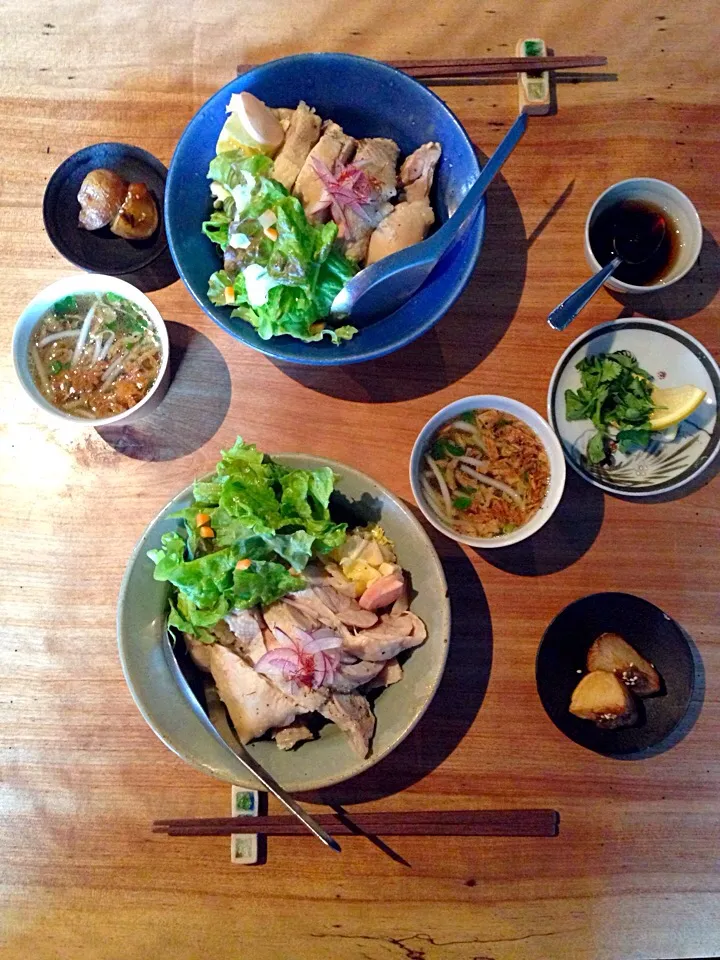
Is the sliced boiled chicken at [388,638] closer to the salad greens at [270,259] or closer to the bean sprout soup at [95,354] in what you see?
the salad greens at [270,259]

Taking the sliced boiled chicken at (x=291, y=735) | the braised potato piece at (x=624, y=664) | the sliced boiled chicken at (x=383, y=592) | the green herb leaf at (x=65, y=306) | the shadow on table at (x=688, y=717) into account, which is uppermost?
the green herb leaf at (x=65, y=306)

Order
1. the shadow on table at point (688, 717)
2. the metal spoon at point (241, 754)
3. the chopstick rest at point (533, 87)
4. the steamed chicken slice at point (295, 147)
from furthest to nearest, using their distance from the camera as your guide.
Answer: the chopstick rest at point (533, 87), the shadow on table at point (688, 717), the steamed chicken slice at point (295, 147), the metal spoon at point (241, 754)

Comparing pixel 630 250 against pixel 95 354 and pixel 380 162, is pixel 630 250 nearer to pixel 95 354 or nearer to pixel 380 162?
pixel 380 162

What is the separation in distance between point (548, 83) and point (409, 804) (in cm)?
215

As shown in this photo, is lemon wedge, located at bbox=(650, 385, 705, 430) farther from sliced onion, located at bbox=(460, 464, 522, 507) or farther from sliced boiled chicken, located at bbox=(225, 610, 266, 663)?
sliced boiled chicken, located at bbox=(225, 610, 266, 663)

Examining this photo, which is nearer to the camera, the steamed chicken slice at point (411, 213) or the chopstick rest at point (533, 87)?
the steamed chicken slice at point (411, 213)

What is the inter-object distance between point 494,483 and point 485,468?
50mm

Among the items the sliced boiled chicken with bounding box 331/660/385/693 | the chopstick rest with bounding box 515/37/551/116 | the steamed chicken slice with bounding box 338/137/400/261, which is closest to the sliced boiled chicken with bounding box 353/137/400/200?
the steamed chicken slice with bounding box 338/137/400/261

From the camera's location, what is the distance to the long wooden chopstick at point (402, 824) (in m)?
1.82

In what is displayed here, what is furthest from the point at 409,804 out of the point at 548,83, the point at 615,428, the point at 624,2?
the point at 624,2

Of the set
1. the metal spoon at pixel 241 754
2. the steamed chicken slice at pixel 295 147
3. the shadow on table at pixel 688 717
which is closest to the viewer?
the metal spoon at pixel 241 754

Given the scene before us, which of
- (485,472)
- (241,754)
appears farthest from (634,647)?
(241,754)

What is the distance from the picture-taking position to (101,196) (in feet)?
6.04

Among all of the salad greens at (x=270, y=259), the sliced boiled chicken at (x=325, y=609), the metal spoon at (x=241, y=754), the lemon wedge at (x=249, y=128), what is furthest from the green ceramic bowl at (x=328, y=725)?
the lemon wedge at (x=249, y=128)
